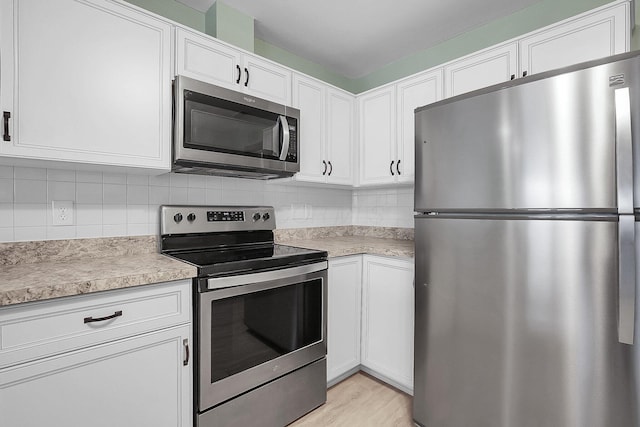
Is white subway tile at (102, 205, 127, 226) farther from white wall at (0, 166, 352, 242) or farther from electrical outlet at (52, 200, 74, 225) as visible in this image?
electrical outlet at (52, 200, 74, 225)

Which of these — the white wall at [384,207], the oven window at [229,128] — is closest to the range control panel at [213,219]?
the oven window at [229,128]

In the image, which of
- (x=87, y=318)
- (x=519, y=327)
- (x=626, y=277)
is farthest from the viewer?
(x=519, y=327)

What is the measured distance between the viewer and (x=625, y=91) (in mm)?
1026

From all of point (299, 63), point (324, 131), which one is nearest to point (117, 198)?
point (324, 131)

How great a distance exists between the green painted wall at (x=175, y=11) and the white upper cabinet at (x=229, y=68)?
0.52m

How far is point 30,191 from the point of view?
4.92ft

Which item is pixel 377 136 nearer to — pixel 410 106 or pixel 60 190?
pixel 410 106

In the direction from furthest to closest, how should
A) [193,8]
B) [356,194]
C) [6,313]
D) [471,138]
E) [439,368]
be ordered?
[356,194]
[193,8]
[439,368]
[471,138]
[6,313]

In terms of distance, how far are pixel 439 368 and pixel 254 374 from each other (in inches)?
36.0

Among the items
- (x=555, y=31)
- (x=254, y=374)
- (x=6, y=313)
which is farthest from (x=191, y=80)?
(x=555, y=31)

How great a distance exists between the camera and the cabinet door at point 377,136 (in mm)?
2387

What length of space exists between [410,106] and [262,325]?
5.81ft

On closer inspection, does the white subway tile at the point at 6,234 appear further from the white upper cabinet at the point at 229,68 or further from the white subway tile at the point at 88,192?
the white upper cabinet at the point at 229,68

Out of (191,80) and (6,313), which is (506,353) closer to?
(6,313)
